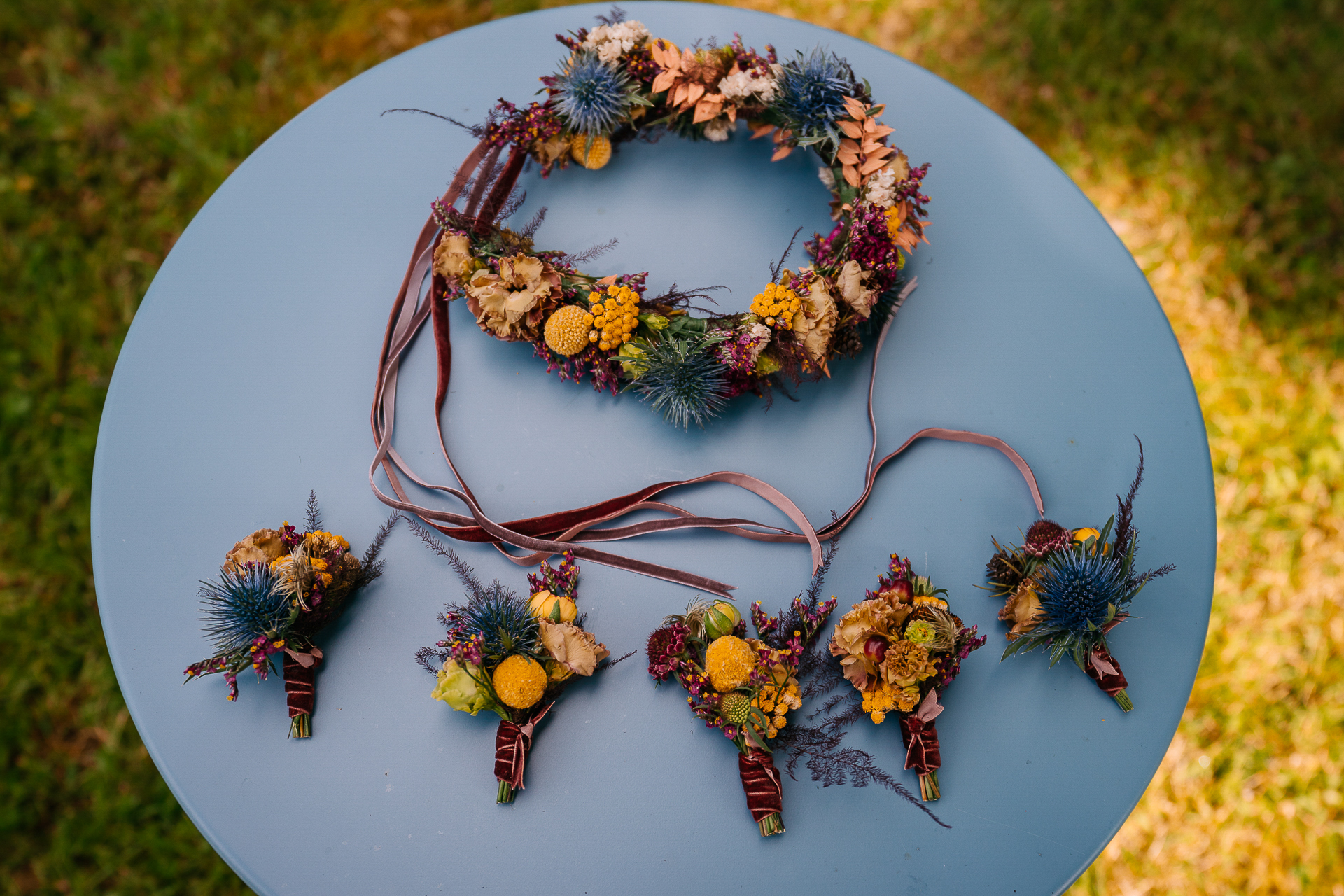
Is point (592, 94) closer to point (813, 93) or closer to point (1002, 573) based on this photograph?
point (813, 93)

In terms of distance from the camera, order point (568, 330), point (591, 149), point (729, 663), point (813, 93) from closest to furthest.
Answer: point (729, 663) < point (568, 330) < point (813, 93) < point (591, 149)

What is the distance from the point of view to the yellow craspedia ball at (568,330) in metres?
1.68

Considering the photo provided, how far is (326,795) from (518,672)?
1.53ft

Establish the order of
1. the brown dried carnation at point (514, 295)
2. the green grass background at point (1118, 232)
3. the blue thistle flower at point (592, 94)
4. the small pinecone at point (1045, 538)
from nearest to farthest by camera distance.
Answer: the small pinecone at point (1045, 538) → the brown dried carnation at point (514, 295) → the blue thistle flower at point (592, 94) → the green grass background at point (1118, 232)

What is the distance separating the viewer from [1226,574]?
8.80 ft

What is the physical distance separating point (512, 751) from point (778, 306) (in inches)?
40.7

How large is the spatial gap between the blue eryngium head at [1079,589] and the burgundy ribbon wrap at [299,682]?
147 cm

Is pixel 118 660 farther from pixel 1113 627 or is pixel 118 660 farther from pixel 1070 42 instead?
pixel 1070 42

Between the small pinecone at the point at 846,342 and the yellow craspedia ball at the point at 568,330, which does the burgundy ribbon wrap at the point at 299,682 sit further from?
the small pinecone at the point at 846,342

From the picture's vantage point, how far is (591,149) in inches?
75.3

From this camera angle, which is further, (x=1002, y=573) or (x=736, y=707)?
(x=1002, y=573)

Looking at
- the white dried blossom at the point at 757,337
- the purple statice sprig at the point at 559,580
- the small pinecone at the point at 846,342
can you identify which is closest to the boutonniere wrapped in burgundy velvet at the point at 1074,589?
the small pinecone at the point at 846,342

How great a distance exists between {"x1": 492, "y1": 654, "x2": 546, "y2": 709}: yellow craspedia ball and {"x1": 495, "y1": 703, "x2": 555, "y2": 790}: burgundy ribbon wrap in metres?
0.05

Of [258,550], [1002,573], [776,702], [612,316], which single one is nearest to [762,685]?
[776,702]
